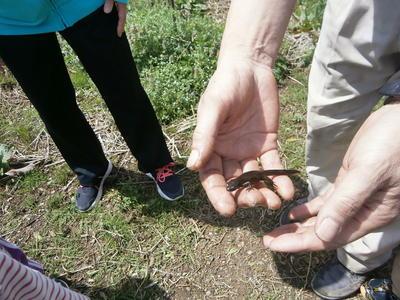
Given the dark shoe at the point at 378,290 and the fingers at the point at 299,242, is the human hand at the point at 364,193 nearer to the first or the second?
the fingers at the point at 299,242

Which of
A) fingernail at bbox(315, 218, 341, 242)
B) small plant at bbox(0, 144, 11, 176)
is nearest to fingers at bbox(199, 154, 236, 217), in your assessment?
fingernail at bbox(315, 218, 341, 242)

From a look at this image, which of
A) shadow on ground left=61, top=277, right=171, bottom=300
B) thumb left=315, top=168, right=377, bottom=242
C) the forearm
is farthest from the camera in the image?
shadow on ground left=61, top=277, right=171, bottom=300

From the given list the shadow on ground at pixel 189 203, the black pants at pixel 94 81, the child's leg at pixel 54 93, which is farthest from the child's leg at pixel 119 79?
the shadow on ground at pixel 189 203

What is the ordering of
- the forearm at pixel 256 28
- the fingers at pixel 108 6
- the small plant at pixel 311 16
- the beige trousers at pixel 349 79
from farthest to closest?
the small plant at pixel 311 16
the fingers at pixel 108 6
the forearm at pixel 256 28
the beige trousers at pixel 349 79

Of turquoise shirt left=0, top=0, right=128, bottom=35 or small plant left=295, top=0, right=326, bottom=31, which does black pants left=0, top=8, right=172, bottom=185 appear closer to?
turquoise shirt left=0, top=0, right=128, bottom=35

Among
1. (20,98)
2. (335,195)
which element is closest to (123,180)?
(20,98)

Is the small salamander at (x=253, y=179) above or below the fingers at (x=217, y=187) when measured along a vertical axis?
below
